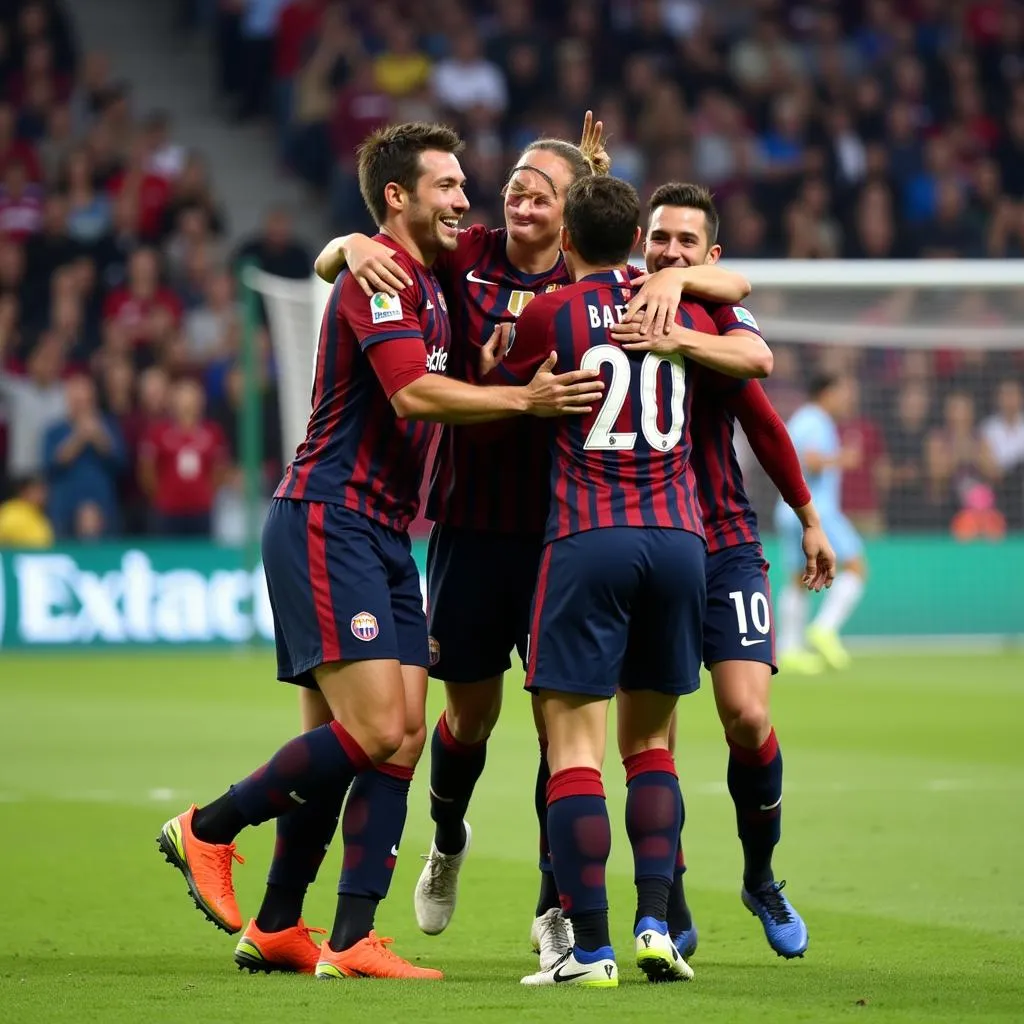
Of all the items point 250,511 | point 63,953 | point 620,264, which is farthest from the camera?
point 250,511

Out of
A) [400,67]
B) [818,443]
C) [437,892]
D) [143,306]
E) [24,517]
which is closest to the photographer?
[437,892]

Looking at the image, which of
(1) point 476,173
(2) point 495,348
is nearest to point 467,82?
(1) point 476,173

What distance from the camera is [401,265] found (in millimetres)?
5234

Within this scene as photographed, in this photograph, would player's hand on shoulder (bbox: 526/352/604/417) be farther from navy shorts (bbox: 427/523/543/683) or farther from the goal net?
the goal net

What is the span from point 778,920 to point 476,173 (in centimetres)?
1555

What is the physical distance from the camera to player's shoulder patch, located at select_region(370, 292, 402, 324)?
5.11 meters

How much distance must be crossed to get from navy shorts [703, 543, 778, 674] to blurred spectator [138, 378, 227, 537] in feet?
40.2

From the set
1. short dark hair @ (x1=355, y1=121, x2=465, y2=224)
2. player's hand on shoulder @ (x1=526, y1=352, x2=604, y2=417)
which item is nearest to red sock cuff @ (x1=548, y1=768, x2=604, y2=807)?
player's hand on shoulder @ (x1=526, y1=352, x2=604, y2=417)

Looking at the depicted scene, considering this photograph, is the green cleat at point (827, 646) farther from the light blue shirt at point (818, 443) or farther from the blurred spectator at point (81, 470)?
the blurred spectator at point (81, 470)

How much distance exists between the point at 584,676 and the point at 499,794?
420 centimetres

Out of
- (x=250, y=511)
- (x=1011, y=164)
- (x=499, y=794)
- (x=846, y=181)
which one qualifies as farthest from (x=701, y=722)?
(x=1011, y=164)

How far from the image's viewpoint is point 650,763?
202 inches

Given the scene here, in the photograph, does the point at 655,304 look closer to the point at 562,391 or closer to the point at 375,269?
the point at 562,391

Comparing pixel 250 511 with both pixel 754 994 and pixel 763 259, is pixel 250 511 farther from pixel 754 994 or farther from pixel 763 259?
pixel 754 994
